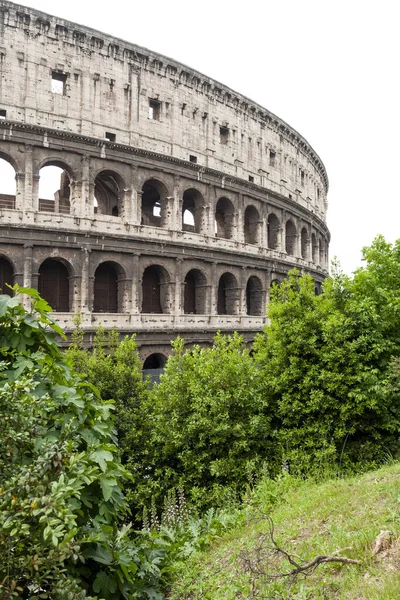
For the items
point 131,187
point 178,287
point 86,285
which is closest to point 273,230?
point 178,287

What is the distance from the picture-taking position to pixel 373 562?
4.40 m

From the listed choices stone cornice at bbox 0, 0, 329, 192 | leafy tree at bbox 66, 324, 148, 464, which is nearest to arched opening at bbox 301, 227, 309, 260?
stone cornice at bbox 0, 0, 329, 192

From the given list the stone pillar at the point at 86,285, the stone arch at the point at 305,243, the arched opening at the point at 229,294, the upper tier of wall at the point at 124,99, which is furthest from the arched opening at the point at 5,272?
the stone arch at the point at 305,243

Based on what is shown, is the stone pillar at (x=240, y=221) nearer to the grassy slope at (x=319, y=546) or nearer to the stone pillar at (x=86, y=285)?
the stone pillar at (x=86, y=285)

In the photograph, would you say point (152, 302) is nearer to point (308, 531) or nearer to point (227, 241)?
point (227, 241)

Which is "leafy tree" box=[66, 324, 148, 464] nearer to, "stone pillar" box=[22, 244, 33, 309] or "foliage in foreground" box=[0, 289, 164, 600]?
"foliage in foreground" box=[0, 289, 164, 600]

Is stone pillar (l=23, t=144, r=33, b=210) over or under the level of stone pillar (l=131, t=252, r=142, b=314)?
over

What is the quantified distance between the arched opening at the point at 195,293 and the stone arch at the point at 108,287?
3653mm

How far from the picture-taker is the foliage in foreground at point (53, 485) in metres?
2.55

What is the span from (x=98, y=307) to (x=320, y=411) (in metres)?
11.8

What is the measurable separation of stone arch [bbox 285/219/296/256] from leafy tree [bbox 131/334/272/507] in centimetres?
1816

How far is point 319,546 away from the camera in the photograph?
4.98m

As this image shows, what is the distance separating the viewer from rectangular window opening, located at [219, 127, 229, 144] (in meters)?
22.8

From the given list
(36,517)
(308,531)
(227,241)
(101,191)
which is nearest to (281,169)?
(227,241)
